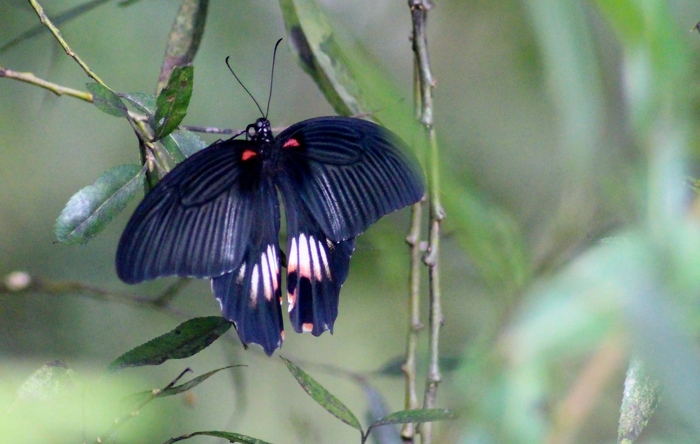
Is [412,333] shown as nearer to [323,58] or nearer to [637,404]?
[637,404]

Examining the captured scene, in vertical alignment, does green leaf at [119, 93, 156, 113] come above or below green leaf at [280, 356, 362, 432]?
above

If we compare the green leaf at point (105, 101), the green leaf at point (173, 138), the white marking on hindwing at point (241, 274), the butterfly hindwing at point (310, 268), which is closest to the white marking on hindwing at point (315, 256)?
the butterfly hindwing at point (310, 268)

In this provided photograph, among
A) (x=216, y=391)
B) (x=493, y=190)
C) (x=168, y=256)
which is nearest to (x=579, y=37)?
(x=168, y=256)

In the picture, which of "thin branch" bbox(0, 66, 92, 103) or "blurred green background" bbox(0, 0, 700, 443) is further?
"blurred green background" bbox(0, 0, 700, 443)

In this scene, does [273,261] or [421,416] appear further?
[273,261]

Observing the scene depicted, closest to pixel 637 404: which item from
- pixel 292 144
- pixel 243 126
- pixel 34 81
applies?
pixel 292 144

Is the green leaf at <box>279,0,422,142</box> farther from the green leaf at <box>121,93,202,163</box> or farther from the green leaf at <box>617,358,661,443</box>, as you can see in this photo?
the green leaf at <box>617,358,661,443</box>

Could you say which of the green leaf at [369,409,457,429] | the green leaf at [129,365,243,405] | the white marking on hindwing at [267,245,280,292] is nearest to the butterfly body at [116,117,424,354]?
the white marking on hindwing at [267,245,280,292]
